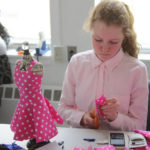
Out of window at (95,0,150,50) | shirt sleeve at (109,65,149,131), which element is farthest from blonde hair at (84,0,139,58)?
window at (95,0,150,50)

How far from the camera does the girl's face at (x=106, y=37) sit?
3.47 ft

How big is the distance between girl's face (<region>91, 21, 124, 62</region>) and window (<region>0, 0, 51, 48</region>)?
0.88 m

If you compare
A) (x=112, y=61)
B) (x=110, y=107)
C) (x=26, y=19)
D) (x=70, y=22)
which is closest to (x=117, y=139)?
(x=110, y=107)

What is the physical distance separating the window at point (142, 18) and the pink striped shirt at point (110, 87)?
0.68 m

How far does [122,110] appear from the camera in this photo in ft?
3.96

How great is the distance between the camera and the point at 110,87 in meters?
1.20

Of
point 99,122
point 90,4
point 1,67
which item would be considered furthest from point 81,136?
point 1,67

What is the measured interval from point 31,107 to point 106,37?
455 millimetres

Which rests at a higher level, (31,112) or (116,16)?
(116,16)

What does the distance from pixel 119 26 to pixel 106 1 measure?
0.49 feet

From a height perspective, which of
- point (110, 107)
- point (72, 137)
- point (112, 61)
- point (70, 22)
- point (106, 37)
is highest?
point (70, 22)

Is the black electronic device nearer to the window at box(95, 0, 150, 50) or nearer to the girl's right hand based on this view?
the girl's right hand

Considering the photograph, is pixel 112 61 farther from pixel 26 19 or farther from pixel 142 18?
pixel 26 19

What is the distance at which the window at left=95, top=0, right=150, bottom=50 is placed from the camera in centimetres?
175
